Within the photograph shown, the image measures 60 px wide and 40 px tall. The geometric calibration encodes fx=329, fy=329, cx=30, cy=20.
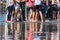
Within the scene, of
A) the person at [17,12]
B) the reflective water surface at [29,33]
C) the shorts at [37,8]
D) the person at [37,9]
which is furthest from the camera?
the shorts at [37,8]

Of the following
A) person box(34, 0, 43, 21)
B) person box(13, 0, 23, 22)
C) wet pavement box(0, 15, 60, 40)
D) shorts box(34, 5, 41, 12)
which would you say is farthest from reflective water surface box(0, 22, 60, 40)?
shorts box(34, 5, 41, 12)

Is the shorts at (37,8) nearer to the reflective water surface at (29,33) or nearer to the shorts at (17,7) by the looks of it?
the shorts at (17,7)

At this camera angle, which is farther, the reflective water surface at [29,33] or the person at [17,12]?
the person at [17,12]

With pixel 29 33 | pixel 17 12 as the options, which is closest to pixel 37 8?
pixel 17 12

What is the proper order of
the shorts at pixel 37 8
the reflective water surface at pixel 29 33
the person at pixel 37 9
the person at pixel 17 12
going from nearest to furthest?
1. the reflective water surface at pixel 29 33
2. the person at pixel 17 12
3. the person at pixel 37 9
4. the shorts at pixel 37 8

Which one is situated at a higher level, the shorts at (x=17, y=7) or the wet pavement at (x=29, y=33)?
the shorts at (x=17, y=7)

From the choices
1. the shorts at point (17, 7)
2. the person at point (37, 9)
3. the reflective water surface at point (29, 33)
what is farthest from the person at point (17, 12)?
the reflective water surface at point (29, 33)

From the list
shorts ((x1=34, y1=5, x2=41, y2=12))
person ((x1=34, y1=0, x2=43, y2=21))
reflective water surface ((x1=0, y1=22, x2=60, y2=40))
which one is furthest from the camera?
shorts ((x1=34, y1=5, x2=41, y2=12))

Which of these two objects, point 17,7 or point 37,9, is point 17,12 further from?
point 37,9

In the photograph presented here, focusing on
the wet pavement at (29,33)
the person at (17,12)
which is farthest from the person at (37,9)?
the wet pavement at (29,33)

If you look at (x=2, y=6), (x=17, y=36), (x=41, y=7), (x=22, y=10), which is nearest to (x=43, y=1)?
(x=41, y=7)

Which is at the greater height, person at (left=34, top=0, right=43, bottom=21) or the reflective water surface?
person at (left=34, top=0, right=43, bottom=21)

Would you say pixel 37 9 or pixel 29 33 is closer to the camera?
pixel 29 33

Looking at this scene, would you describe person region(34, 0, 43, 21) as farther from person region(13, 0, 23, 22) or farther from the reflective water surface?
the reflective water surface
